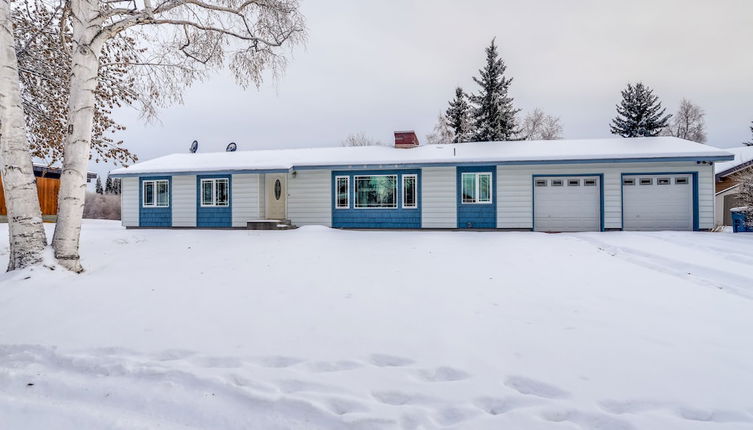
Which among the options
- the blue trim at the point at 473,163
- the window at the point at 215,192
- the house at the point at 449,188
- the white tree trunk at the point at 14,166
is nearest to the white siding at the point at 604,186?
the house at the point at 449,188

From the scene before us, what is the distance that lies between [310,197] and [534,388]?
41.6ft

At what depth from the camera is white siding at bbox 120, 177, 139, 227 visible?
1584 cm

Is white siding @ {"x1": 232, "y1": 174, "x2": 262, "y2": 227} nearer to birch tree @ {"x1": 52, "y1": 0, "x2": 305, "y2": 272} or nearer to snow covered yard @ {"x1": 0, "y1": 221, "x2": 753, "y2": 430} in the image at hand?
birch tree @ {"x1": 52, "y1": 0, "x2": 305, "y2": 272}

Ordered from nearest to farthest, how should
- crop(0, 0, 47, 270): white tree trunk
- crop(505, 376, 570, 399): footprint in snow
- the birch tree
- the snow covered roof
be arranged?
crop(505, 376, 570, 399): footprint in snow
crop(0, 0, 47, 270): white tree trunk
the birch tree
the snow covered roof

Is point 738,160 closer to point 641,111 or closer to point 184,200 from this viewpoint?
point 641,111

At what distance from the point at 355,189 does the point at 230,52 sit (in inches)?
273

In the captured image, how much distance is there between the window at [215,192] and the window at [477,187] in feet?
Answer: 32.0

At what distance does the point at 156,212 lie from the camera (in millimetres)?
15641

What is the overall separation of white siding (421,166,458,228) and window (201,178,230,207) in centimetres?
821

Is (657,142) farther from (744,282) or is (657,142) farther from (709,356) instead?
(709,356)

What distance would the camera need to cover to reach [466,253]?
8312 mm

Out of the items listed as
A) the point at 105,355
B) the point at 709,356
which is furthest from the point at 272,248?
→ the point at 709,356

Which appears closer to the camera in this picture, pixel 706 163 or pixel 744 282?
pixel 744 282

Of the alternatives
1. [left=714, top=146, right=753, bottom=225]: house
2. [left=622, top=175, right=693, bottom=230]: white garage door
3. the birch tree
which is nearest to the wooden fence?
the birch tree
